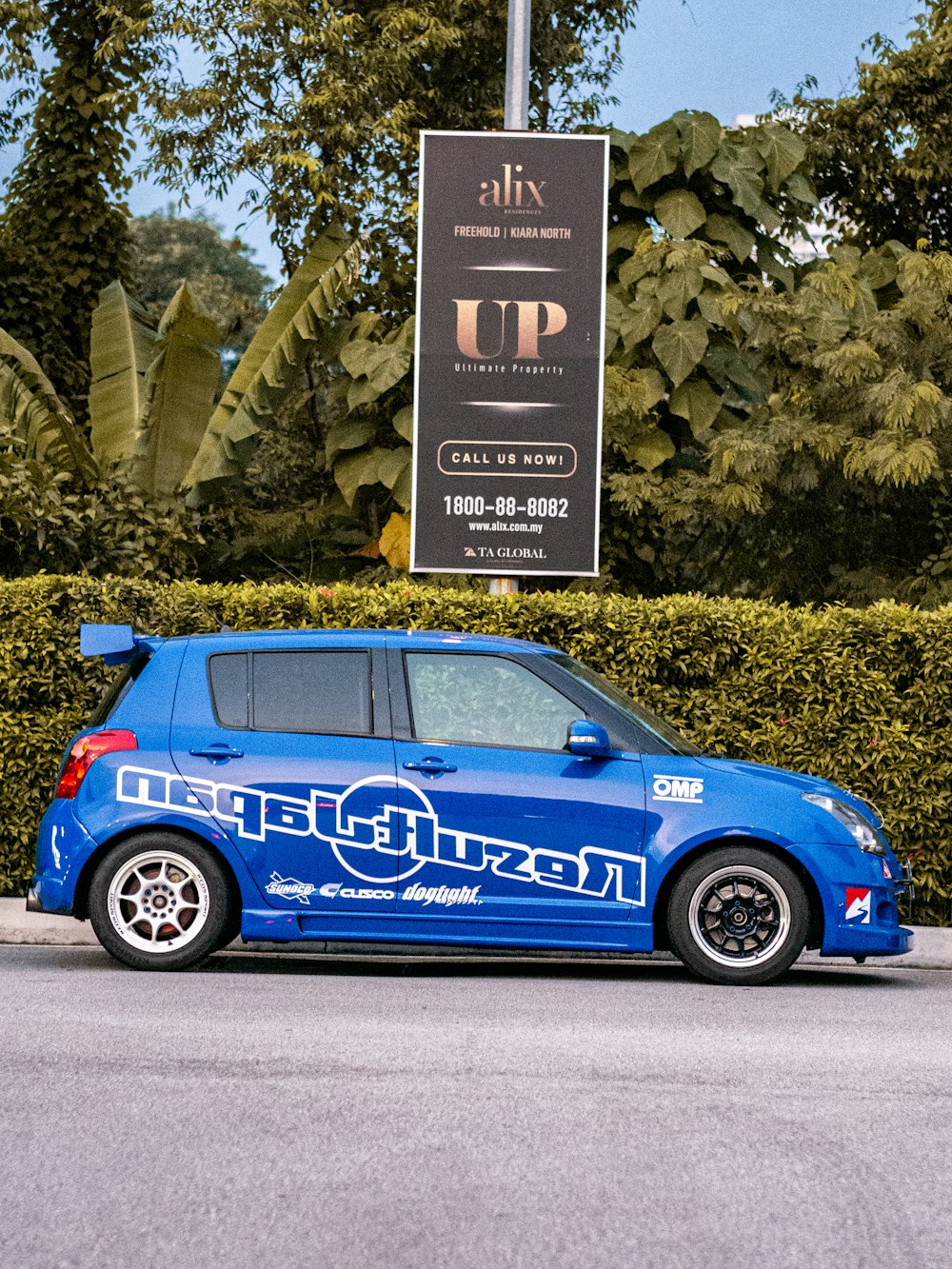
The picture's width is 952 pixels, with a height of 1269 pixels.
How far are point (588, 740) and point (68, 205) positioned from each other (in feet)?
58.2

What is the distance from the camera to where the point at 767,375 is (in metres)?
16.7

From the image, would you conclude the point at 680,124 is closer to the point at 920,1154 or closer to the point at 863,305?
the point at 863,305

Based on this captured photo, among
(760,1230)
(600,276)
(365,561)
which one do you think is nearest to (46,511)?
(365,561)

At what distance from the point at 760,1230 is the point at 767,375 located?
43.6ft

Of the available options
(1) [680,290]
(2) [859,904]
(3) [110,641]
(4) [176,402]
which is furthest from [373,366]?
(2) [859,904]

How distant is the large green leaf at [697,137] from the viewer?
670 inches

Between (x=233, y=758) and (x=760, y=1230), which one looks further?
(x=233, y=758)

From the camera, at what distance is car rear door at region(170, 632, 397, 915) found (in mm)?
8328

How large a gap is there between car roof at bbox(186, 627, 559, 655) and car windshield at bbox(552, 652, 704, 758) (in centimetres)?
17

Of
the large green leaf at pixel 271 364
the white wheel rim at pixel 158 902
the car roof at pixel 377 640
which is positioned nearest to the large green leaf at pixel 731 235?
the large green leaf at pixel 271 364

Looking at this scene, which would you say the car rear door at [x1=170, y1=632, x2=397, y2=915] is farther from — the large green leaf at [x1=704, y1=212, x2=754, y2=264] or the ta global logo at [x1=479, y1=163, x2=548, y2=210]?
the large green leaf at [x1=704, y1=212, x2=754, y2=264]

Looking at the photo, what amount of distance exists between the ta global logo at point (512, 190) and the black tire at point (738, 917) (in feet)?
20.2

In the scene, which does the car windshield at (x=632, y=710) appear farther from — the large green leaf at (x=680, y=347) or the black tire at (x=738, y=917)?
the large green leaf at (x=680, y=347)

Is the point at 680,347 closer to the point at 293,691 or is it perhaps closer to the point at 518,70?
the point at 518,70
